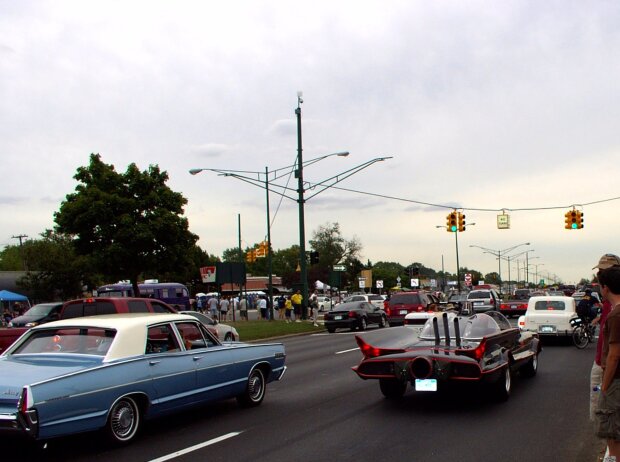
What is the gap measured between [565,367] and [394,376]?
249 inches

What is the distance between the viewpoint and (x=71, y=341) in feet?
24.2

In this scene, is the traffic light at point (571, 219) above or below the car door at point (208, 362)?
above

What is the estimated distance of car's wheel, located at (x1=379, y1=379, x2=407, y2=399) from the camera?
32.2ft

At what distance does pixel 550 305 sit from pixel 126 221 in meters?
20.7

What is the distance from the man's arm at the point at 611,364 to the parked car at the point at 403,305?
23616 millimetres

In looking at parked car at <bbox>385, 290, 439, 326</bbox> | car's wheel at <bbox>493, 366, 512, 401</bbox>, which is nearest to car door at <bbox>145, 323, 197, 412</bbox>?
car's wheel at <bbox>493, 366, 512, 401</bbox>

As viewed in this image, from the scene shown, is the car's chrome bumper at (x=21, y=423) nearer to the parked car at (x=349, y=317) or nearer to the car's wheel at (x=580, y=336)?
the car's wheel at (x=580, y=336)

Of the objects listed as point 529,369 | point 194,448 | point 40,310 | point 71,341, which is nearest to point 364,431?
point 194,448

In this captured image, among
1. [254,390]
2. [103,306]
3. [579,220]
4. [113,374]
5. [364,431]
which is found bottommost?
[364,431]

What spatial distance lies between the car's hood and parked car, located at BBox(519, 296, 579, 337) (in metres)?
14.0

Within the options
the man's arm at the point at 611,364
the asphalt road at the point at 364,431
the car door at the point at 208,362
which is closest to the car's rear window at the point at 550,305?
the asphalt road at the point at 364,431

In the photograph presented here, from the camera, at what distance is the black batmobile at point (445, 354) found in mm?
8562

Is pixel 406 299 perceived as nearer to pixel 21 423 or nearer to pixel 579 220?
pixel 579 220

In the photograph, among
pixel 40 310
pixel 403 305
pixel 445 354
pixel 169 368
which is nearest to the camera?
pixel 169 368
